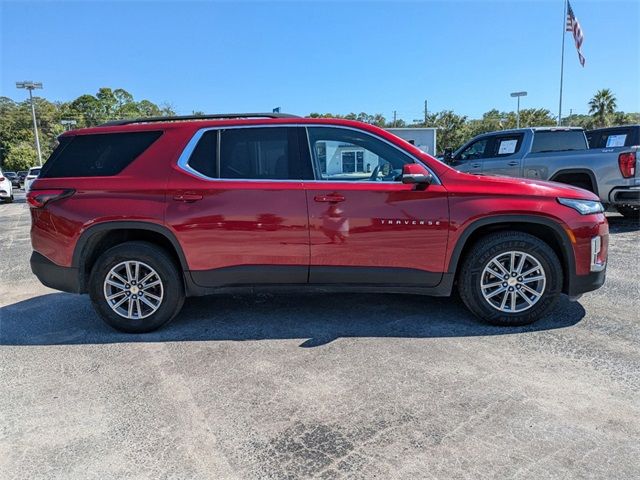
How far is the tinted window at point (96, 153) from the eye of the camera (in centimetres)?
410

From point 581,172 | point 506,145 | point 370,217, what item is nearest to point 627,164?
point 581,172

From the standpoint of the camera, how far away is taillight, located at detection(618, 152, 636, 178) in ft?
26.8

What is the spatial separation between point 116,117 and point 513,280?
77.3 metres

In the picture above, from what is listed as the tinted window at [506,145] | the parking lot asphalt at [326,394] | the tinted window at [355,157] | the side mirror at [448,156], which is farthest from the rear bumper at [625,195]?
the tinted window at [355,157]

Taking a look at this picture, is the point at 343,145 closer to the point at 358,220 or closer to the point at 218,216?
the point at 358,220

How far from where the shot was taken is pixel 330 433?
2580 mm

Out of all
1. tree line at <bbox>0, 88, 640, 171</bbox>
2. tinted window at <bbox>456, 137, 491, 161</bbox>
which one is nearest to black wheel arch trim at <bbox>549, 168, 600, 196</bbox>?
tinted window at <bbox>456, 137, 491, 161</bbox>

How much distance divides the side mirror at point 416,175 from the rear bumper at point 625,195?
250 inches

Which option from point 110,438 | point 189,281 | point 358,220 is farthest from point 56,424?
point 358,220

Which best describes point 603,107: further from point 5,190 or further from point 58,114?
point 58,114

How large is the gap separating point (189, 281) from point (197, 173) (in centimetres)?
96

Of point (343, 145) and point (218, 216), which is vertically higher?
point (343, 145)

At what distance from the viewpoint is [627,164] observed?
26.8ft

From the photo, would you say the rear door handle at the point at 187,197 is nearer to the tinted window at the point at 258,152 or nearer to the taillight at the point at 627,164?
the tinted window at the point at 258,152
